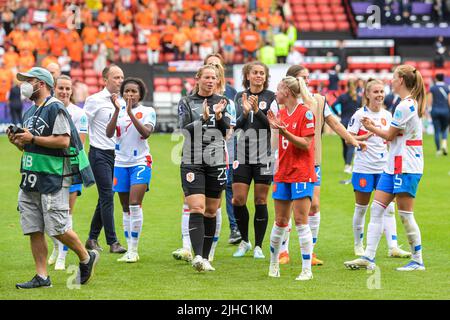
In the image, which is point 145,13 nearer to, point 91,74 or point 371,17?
point 91,74

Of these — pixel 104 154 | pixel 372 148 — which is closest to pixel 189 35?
pixel 104 154

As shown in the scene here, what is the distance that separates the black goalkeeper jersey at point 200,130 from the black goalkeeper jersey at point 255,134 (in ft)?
3.13

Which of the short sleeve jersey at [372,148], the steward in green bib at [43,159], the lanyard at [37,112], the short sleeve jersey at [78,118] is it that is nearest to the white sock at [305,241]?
the short sleeve jersey at [372,148]

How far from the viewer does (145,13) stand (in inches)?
1544

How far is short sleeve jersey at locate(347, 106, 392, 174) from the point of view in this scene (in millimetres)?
11906

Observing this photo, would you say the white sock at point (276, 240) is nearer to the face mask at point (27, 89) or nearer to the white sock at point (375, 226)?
the white sock at point (375, 226)

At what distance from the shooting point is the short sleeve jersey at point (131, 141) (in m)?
11.6

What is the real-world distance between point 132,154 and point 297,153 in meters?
2.42

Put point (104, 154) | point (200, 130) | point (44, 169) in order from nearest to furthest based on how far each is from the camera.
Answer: point (44, 169) → point (200, 130) → point (104, 154)

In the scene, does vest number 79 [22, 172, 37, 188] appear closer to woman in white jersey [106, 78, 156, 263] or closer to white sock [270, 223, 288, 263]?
woman in white jersey [106, 78, 156, 263]

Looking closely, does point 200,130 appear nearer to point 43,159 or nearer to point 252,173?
point 252,173

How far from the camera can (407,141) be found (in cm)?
1038
